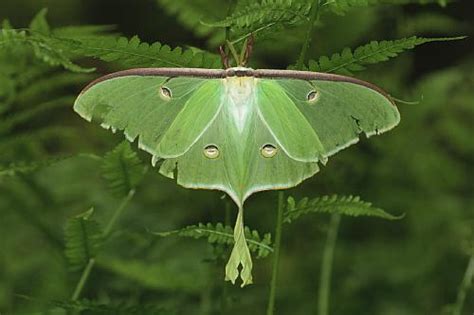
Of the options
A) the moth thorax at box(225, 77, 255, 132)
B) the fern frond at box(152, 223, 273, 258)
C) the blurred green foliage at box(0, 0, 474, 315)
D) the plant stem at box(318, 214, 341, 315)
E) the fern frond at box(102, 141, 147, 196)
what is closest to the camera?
the moth thorax at box(225, 77, 255, 132)

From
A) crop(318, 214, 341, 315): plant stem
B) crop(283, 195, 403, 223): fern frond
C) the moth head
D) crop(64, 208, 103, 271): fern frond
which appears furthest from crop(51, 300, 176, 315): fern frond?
crop(318, 214, 341, 315): plant stem

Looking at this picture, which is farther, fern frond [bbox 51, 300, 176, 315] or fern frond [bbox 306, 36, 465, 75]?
fern frond [bbox 51, 300, 176, 315]

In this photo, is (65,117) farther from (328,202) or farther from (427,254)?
(328,202)

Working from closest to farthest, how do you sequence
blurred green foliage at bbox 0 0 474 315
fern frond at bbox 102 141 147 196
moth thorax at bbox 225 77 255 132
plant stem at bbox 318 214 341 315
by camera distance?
moth thorax at bbox 225 77 255 132
fern frond at bbox 102 141 147 196
plant stem at bbox 318 214 341 315
blurred green foliage at bbox 0 0 474 315

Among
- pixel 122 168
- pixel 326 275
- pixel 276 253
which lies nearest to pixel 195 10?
pixel 122 168

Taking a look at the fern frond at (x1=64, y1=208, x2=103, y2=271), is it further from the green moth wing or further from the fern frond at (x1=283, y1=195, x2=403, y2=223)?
the fern frond at (x1=283, y1=195, x2=403, y2=223)

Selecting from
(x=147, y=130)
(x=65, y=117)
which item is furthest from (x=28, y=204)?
(x=65, y=117)

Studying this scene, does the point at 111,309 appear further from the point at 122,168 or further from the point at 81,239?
the point at 122,168

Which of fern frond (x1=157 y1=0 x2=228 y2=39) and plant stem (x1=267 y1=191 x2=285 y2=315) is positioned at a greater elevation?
fern frond (x1=157 y1=0 x2=228 y2=39)
